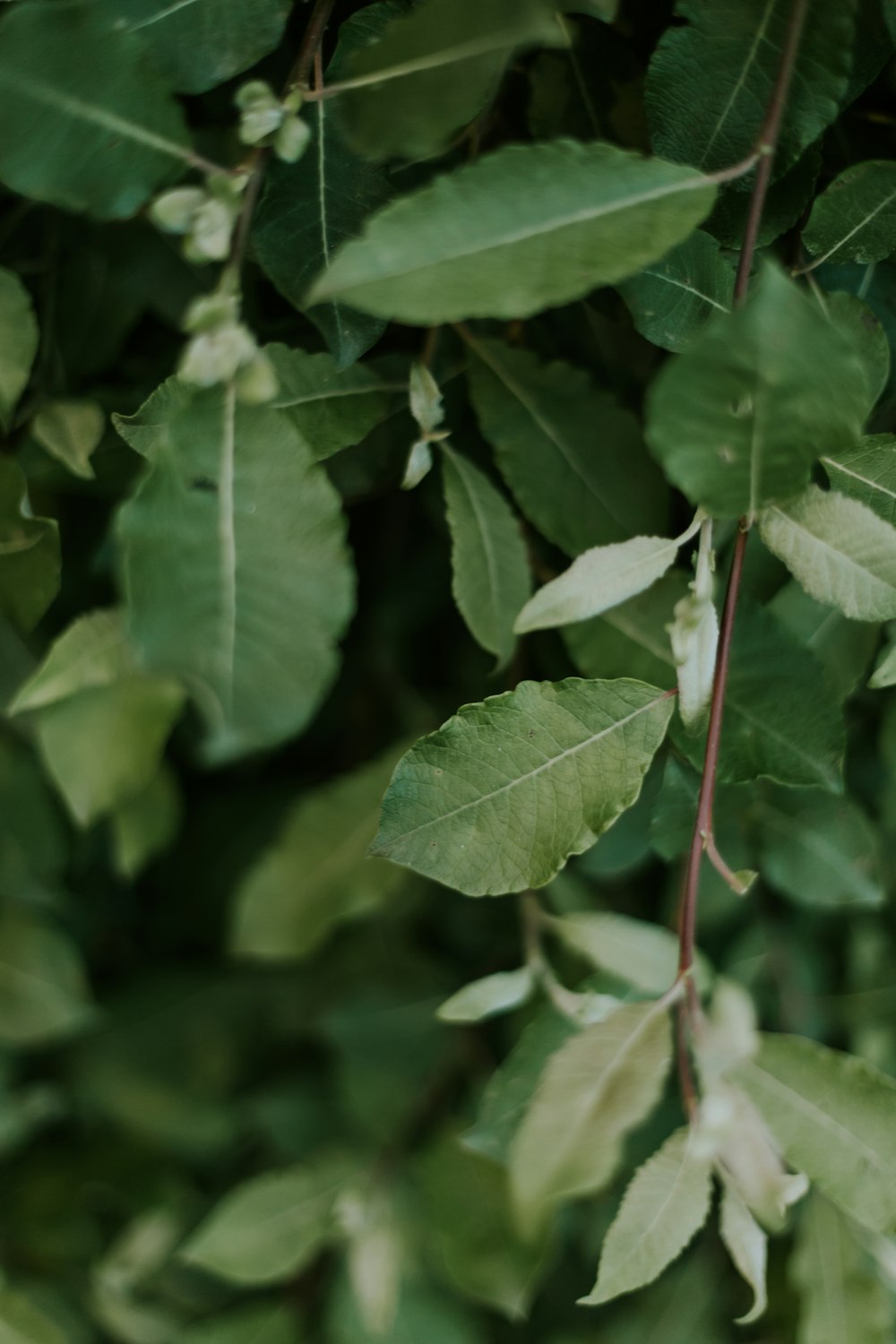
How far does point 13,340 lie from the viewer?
515mm

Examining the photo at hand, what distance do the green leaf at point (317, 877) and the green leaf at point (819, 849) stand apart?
0.31 m

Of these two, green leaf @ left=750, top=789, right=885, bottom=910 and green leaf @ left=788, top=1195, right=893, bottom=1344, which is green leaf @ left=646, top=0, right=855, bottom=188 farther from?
green leaf @ left=788, top=1195, right=893, bottom=1344

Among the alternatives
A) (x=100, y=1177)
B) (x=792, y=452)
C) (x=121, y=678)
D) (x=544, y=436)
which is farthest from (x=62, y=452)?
(x=100, y=1177)

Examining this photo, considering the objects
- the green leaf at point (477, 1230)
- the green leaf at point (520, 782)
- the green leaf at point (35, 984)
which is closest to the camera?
the green leaf at point (520, 782)

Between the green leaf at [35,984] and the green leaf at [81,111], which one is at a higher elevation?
the green leaf at [81,111]

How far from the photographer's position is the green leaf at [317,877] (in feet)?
2.76

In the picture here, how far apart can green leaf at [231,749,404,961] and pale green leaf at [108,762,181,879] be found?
0.34 ft

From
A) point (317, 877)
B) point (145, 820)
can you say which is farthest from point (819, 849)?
point (145, 820)

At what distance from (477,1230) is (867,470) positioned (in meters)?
0.68

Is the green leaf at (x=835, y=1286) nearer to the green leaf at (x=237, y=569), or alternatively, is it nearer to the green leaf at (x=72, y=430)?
the green leaf at (x=237, y=569)

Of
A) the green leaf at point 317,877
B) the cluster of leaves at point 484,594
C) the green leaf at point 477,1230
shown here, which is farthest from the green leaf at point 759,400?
the green leaf at point 477,1230

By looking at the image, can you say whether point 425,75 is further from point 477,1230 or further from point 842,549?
point 477,1230

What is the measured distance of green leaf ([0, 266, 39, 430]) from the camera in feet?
1.68

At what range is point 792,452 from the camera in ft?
1.23
